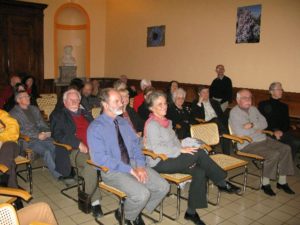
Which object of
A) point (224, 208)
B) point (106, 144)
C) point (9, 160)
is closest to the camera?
point (106, 144)

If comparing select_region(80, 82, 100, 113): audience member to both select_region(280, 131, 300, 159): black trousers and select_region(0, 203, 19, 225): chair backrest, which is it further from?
select_region(0, 203, 19, 225): chair backrest

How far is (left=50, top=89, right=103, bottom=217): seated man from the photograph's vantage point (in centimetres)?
302

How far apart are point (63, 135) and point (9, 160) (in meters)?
0.63

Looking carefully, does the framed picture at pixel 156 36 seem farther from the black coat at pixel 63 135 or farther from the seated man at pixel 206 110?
the black coat at pixel 63 135

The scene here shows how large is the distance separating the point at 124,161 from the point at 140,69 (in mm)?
6316

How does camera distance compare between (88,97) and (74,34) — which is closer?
(88,97)

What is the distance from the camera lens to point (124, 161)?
103 inches

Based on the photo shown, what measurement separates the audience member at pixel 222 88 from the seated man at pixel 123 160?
3.86 m

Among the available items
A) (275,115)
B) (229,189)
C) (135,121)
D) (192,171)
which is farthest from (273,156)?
(135,121)

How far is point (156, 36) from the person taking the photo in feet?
26.5

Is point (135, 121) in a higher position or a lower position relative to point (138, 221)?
higher

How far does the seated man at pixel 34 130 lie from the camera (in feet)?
11.8

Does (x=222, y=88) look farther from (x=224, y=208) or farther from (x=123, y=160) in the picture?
(x=123, y=160)

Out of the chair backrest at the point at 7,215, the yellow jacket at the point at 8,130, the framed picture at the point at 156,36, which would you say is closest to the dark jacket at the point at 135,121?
the yellow jacket at the point at 8,130
